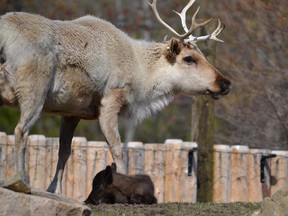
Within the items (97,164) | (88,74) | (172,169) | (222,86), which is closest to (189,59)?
(222,86)

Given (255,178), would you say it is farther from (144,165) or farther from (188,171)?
(144,165)

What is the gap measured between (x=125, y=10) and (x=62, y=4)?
2399mm

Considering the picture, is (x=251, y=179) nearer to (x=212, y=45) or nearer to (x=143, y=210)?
(x=212, y=45)

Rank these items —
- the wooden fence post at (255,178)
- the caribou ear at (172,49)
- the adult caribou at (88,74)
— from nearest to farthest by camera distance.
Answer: the adult caribou at (88,74)
the caribou ear at (172,49)
the wooden fence post at (255,178)

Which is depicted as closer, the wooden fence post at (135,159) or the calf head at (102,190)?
the calf head at (102,190)

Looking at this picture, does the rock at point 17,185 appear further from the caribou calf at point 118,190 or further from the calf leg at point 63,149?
the calf leg at point 63,149

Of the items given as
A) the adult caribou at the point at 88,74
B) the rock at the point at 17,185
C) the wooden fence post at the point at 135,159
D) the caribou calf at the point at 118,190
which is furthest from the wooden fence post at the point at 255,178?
the rock at the point at 17,185

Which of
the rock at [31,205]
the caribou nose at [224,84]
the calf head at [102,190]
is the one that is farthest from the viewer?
the caribou nose at [224,84]

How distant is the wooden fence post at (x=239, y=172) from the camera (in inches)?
585

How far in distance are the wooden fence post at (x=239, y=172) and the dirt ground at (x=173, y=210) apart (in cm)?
411

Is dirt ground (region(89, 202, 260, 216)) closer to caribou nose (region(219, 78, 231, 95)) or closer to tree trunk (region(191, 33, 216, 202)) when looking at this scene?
caribou nose (region(219, 78, 231, 95))

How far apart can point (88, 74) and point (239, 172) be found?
414 centimetres

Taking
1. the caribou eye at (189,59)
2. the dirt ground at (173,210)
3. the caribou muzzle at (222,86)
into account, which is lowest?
the dirt ground at (173,210)

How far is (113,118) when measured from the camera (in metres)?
11.9
